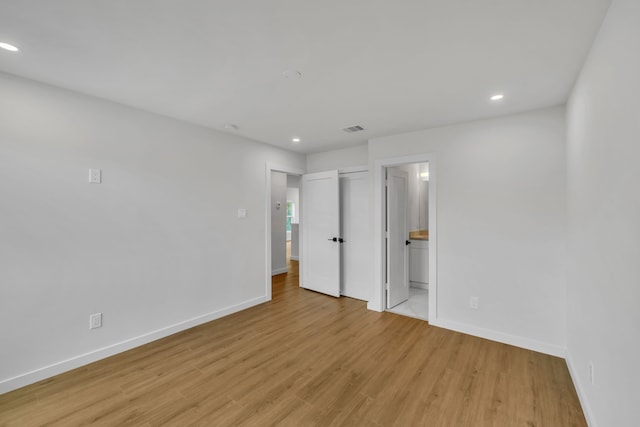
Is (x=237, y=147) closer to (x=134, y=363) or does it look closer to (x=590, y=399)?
(x=134, y=363)

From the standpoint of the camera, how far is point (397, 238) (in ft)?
13.3

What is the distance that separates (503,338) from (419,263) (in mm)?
2182

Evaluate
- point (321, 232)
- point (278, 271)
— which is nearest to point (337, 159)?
point (321, 232)

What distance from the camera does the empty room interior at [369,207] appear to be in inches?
58.4

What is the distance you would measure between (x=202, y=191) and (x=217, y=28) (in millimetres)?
2172

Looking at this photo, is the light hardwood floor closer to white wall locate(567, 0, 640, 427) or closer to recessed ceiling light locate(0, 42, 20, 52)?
white wall locate(567, 0, 640, 427)

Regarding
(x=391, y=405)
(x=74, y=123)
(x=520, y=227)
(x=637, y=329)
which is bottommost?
(x=391, y=405)

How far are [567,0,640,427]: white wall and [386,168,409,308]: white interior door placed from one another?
6.62ft

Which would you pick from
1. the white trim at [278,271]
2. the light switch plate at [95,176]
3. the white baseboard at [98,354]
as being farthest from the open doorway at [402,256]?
the light switch plate at [95,176]

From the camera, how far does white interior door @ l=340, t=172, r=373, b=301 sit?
4254mm

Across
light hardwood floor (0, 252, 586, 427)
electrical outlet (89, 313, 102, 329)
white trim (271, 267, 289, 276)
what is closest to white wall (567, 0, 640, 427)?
light hardwood floor (0, 252, 586, 427)

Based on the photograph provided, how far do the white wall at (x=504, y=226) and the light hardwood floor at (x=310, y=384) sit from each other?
31 centimetres

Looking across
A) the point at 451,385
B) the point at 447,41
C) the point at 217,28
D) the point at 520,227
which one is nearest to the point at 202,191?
the point at 217,28

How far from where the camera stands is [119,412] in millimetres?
1882
